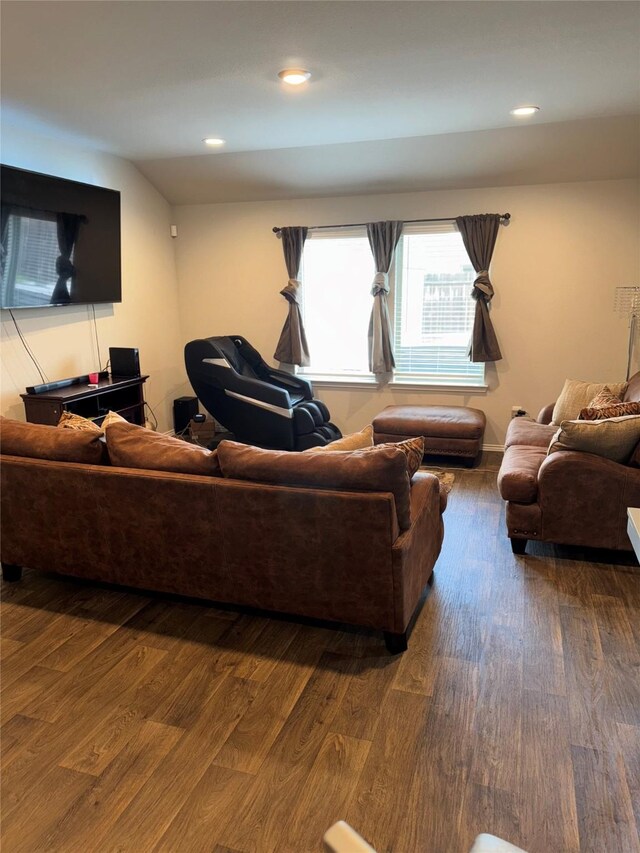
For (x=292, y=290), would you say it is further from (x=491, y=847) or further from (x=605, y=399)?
(x=491, y=847)

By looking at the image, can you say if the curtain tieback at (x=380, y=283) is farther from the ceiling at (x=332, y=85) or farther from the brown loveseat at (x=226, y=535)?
the brown loveseat at (x=226, y=535)

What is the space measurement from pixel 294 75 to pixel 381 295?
2500 millimetres

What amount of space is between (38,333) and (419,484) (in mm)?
3162

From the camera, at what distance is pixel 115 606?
2797 millimetres

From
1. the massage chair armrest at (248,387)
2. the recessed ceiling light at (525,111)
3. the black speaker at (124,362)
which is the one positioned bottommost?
the massage chair armrest at (248,387)

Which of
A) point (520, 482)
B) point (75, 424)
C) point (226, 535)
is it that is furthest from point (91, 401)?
point (520, 482)

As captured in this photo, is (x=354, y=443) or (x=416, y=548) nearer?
(x=416, y=548)

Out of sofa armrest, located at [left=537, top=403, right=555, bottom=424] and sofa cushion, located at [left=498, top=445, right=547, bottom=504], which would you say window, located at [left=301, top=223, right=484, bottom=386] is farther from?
sofa cushion, located at [left=498, top=445, right=547, bottom=504]

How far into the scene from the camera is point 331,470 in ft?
7.47

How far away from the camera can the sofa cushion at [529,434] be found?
3896 mm

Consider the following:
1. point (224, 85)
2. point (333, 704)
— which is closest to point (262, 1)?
point (224, 85)

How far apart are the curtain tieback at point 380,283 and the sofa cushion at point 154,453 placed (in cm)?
321

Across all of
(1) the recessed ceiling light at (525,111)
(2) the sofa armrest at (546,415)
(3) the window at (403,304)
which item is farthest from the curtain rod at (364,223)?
(2) the sofa armrest at (546,415)

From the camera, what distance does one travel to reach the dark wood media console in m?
4.04
